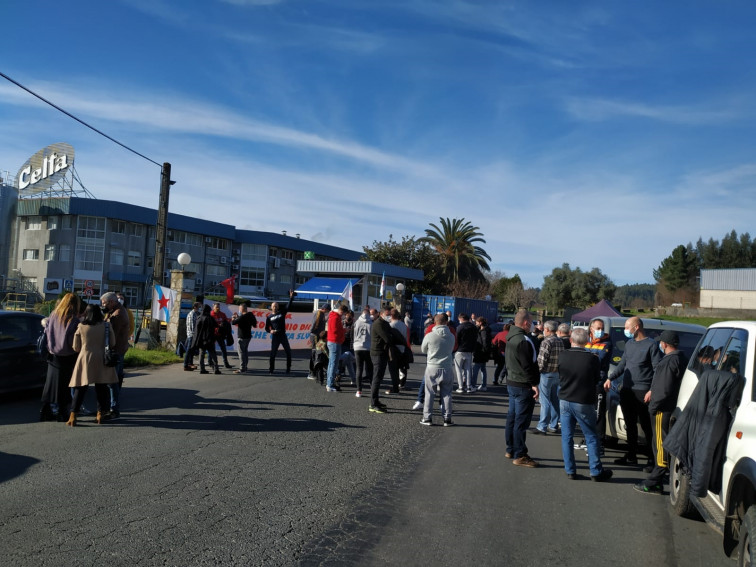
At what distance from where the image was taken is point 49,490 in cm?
544

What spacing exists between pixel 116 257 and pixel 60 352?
5034 centimetres

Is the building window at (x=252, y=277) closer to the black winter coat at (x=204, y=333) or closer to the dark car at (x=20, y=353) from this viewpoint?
the black winter coat at (x=204, y=333)

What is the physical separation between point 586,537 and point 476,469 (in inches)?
84.1

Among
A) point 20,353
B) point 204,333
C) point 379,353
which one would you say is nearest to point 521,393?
point 379,353

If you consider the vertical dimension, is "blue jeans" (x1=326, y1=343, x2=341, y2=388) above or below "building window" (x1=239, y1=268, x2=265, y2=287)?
below

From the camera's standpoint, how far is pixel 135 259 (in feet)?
184

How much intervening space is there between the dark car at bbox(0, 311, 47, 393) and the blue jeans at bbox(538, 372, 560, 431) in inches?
318

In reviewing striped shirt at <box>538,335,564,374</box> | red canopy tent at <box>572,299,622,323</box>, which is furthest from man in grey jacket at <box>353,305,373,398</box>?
red canopy tent at <box>572,299,622,323</box>

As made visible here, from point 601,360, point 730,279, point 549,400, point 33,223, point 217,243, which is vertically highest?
point 33,223

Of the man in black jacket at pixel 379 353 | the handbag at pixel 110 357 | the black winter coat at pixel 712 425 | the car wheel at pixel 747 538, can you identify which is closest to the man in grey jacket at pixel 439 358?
the man in black jacket at pixel 379 353

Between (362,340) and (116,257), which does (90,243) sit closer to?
(116,257)

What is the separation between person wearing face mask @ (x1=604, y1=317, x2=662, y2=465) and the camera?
7.13 m

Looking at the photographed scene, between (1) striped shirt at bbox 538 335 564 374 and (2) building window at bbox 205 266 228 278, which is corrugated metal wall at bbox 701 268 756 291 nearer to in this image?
(2) building window at bbox 205 266 228 278

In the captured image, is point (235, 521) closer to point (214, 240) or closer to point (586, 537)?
point (586, 537)
